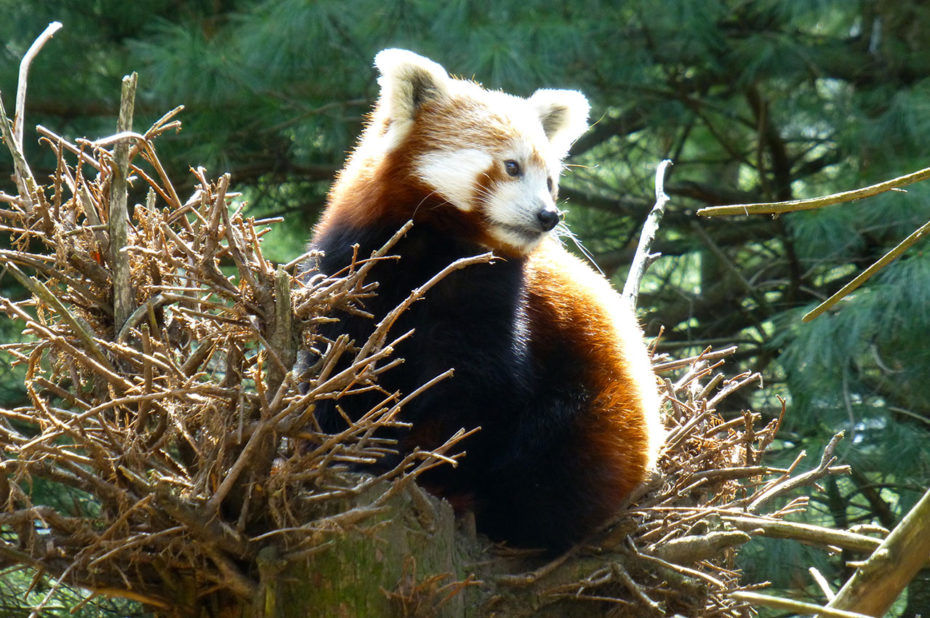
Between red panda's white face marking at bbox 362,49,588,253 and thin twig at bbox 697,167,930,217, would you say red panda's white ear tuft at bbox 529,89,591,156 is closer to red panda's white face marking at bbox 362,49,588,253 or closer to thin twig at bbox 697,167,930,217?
red panda's white face marking at bbox 362,49,588,253

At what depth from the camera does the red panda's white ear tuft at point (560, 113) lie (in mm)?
3500

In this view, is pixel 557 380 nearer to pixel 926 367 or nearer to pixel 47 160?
pixel 926 367

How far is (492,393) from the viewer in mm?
2711

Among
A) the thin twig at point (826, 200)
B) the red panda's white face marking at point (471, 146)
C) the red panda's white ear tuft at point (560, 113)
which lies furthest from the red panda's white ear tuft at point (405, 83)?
the thin twig at point (826, 200)

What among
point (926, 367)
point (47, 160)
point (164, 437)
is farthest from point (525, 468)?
point (47, 160)

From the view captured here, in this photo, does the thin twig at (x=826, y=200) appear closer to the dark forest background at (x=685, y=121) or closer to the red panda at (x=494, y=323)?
the red panda at (x=494, y=323)

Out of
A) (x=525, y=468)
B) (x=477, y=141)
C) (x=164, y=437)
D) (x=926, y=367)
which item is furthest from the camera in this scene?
(x=926, y=367)

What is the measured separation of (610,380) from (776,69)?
9.03ft

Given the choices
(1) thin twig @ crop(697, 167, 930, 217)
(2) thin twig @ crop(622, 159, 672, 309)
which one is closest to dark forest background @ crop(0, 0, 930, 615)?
(2) thin twig @ crop(622, 159, 672, 309)

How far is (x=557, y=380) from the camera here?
282 cm

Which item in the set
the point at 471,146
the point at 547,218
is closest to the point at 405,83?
the point at 471,146

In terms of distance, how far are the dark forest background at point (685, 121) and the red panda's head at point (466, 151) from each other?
72cm

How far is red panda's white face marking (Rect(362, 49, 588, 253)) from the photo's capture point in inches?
116

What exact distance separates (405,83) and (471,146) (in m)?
0.28
